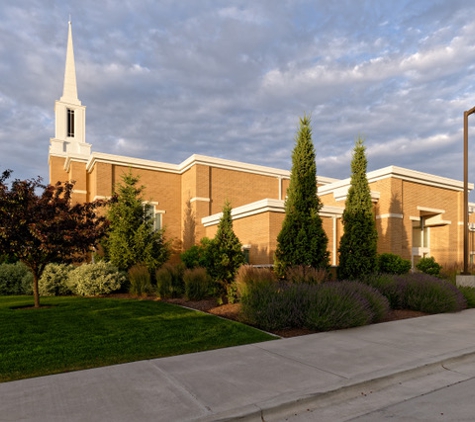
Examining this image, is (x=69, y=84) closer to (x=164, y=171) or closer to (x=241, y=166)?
(x=164, y=171)

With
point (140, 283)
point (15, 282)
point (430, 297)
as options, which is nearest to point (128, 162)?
point (15, 282)

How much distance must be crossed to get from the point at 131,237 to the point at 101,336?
10582mm

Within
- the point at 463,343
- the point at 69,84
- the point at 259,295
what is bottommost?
the point at 463,343

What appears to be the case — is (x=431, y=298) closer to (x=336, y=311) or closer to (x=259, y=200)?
(x=336, y=311)

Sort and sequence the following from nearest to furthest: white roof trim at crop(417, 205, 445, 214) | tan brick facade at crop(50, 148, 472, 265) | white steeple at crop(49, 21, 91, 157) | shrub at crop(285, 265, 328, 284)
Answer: shrub at crop(285, 265, 328, 284)
tan brick facade at crop(50, 148, 472, 265)
white roof trim at crop(417, 205, 445, 214)
white steeple at crop(49, 21, 91, 157)

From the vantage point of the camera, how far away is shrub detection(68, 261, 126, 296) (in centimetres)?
1506

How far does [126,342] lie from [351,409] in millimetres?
4390

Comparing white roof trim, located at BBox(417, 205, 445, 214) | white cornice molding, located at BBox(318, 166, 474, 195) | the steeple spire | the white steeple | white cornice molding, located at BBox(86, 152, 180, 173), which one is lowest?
white roof trim, located at BBox(417, 205, 445, 214)

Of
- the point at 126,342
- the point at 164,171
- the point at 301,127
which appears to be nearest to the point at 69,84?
the point at 164,171

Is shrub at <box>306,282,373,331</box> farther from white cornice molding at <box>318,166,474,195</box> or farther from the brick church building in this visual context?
white cornice molding at <box>318,166,474,195</box>

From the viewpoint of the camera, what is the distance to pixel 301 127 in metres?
13.7

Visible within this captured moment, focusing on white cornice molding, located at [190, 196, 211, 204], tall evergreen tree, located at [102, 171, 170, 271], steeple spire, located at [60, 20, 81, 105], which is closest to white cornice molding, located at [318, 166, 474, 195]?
white cornice molding, located at [190, 196, 211, 204]

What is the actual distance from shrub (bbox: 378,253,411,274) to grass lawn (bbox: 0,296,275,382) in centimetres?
1022

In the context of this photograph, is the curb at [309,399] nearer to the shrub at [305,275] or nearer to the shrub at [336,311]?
the shrub at [336,311]
